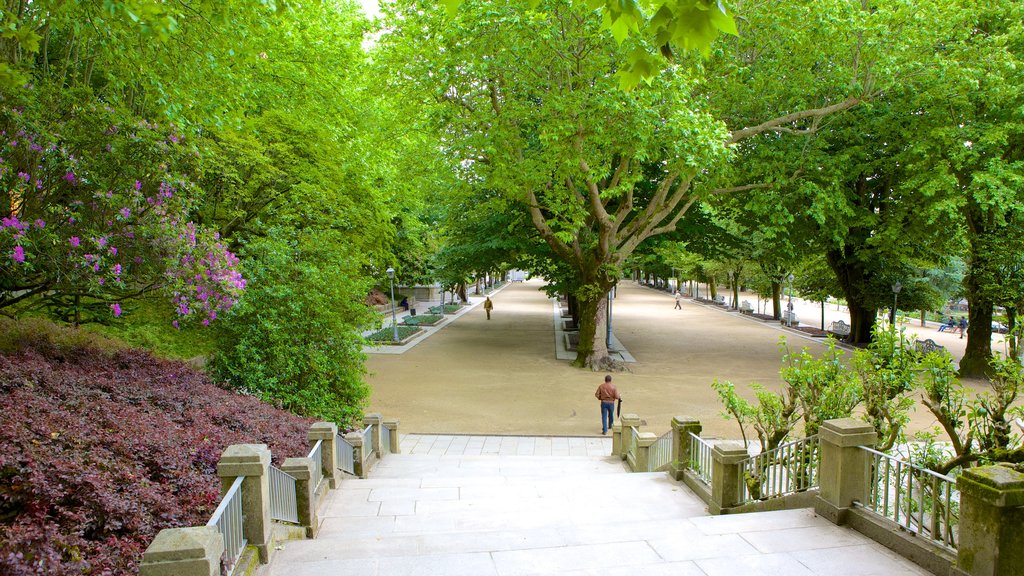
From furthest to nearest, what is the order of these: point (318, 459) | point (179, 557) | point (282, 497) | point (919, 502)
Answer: point (318, 459), point (282, 497), point (919, 502), point (179, 557)

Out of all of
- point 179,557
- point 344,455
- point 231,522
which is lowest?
point 344,455

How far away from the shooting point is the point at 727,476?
263 inches

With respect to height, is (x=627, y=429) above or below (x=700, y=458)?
below

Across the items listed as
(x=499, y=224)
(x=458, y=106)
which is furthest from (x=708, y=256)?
(x=458, y=106)

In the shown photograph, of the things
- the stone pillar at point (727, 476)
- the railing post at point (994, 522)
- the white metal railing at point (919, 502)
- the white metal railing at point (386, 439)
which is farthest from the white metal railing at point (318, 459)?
the railing post at point (994, 522)

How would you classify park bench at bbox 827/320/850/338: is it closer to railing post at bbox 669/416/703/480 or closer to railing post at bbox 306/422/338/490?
railing post at bbox 669/416/703/480

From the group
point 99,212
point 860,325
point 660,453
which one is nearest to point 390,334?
point 660,453

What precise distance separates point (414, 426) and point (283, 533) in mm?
7898

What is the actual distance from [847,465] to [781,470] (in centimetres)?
106

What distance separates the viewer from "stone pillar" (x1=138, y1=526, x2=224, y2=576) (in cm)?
310

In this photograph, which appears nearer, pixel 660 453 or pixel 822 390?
pixel 822 390

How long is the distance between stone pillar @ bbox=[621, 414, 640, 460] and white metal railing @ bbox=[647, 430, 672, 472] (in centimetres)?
82

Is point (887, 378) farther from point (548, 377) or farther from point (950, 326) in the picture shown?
point (950, 326)

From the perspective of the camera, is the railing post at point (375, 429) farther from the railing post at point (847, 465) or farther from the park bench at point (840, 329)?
the park bench at point (840, 329)
